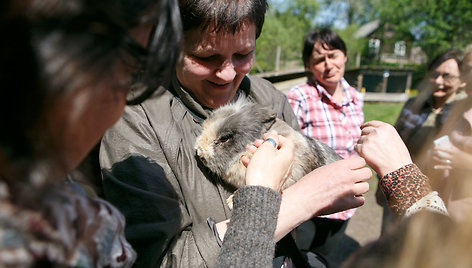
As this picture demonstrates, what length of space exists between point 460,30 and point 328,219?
3439cm

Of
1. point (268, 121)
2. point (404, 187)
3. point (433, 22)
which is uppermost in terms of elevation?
point (433, 22)

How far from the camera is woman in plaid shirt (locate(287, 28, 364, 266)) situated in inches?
137

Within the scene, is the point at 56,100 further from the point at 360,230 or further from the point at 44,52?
the point at 360,230

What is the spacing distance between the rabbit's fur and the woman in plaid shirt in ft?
4.61

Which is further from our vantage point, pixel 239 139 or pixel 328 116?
pixel 328 116

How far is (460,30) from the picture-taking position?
29.2 m

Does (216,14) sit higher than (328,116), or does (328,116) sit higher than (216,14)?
(216,14)

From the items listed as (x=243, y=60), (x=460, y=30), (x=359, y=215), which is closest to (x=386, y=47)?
(x=460, y=30)

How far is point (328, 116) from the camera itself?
3.76 meters

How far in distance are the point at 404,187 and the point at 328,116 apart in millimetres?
2132

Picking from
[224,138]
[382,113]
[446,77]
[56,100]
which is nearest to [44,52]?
[56,100]

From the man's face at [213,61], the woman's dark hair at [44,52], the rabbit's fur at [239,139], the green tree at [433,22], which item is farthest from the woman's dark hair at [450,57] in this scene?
the green tree at [433,22]

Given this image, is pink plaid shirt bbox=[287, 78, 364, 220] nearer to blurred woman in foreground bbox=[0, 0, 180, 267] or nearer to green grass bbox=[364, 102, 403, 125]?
blurred woman in foreground bbox=[0, 0, 180, 267]

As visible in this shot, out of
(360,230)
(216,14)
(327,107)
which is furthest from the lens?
(360,230)
